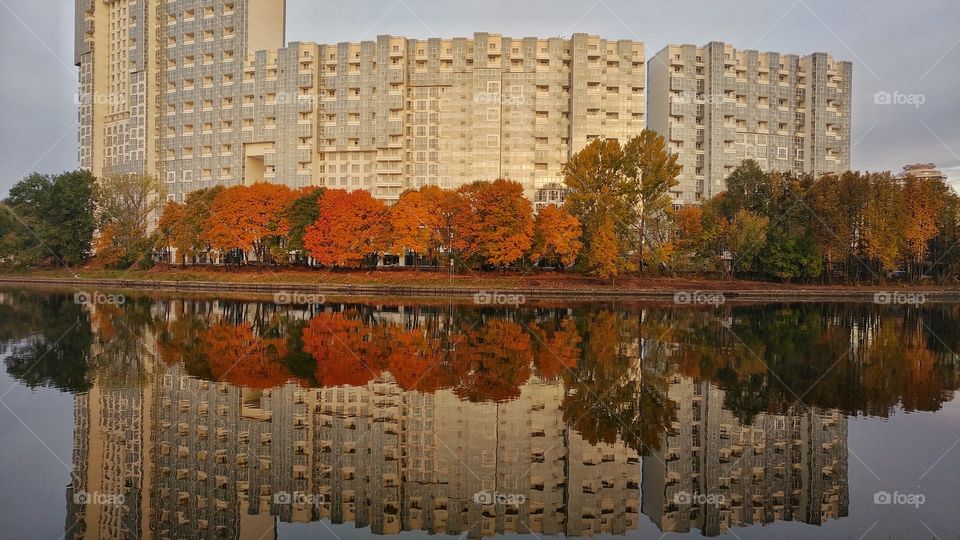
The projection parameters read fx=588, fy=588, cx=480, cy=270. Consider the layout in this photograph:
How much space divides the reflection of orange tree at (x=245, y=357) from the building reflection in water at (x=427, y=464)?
4.21ft

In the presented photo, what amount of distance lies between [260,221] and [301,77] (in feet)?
107

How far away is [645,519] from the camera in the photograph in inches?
398

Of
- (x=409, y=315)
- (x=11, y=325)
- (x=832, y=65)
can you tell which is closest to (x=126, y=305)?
(x=11, y=325)

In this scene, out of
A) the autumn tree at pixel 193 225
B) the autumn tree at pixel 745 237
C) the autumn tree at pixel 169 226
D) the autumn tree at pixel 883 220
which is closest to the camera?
the autumn tree at pixel 745 237

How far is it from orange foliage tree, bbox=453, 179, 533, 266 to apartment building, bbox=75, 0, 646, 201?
28241mm

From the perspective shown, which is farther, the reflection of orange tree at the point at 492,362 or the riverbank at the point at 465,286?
the riverbank at the point at 465,286

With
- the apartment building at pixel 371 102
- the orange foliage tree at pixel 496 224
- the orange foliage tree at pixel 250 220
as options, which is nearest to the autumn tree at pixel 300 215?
the orange foliage tree at pixel 250 220

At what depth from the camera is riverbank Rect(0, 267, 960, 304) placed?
191 feet

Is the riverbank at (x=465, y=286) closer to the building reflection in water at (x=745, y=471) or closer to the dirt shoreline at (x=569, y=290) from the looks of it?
the dirt shoreline at (x=569, y=290)

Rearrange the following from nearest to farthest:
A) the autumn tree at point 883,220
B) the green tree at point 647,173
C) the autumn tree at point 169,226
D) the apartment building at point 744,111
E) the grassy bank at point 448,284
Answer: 1. the grassy bank at point 448,284
2. the green tree at point 647,173
3. the autumn tree at point 883,220
4. the autumn tree at point 169,226
5. the apartment building at point 744,111

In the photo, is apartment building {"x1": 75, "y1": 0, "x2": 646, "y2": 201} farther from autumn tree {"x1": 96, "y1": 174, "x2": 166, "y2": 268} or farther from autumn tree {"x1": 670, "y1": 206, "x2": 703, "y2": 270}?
autumn tree {"x1": 670, "y1": 206, "x2": 703, "y2": 270}

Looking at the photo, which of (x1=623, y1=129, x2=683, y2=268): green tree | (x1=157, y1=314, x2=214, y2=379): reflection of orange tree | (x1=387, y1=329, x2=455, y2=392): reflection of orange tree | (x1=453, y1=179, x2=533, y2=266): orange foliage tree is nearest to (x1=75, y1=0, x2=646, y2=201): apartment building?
(x1=623, y1=129, x2=683, y2=268): green tree

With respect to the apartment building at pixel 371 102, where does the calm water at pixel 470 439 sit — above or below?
below

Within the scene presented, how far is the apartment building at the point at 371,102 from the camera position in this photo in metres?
90.1
